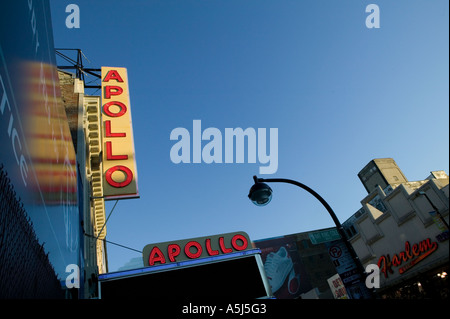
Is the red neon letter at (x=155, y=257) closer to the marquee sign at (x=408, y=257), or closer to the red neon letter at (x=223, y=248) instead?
the red neon letter at (x=223, y=248)

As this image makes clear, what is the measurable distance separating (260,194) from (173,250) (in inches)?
323

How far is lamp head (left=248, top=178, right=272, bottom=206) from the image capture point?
27.3ft

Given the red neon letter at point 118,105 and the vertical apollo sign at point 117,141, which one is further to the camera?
the red neon letter at point 118,105

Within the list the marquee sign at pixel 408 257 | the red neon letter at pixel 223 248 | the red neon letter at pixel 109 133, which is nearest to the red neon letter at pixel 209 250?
the red neon letter at pixel 223 248

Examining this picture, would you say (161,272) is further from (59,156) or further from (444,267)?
(444,267)

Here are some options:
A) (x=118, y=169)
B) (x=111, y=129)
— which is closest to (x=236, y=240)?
(x=118, y=169)

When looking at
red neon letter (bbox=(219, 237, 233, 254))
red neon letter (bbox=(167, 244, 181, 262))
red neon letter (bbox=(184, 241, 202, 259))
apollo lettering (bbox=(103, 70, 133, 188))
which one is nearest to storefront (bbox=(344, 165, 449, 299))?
red neon letter (bbox=(219, 237, 233, 254))

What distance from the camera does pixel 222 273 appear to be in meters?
7.65

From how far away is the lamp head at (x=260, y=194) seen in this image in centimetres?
832

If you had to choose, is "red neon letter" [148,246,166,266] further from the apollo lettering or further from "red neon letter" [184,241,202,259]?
the apollo lettering

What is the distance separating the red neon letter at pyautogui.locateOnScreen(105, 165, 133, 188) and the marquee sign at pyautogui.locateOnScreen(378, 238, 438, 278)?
21.2 metres

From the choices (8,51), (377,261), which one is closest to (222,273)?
(8,51)
